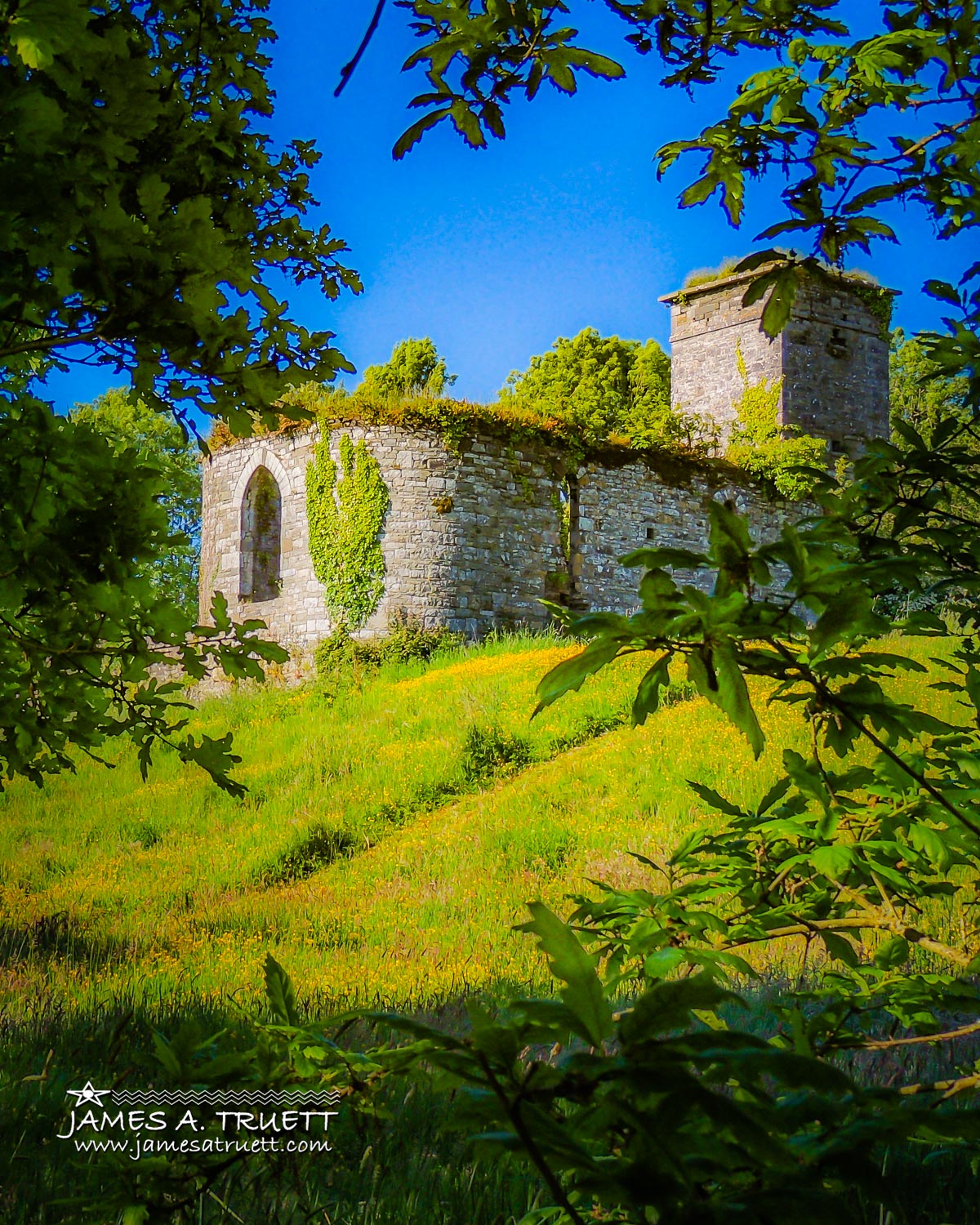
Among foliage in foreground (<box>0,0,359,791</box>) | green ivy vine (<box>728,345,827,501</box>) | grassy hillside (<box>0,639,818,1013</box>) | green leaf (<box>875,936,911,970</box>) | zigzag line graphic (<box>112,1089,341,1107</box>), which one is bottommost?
grassy hillside (<box>0,639,818,1013</box>)

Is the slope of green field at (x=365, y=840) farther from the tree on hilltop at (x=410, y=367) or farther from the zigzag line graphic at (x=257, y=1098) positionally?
the tree on hilltop at (x=410, y=367)

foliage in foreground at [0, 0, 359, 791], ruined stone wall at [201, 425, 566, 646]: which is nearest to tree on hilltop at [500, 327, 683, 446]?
ruined stone wall at [201, 425, 566, 646]

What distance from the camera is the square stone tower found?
1861 cm

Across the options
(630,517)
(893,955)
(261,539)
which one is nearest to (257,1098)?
(893,955)

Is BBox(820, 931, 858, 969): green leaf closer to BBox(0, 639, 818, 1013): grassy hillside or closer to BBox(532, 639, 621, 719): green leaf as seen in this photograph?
BBox(532, 639, 621, 719): green leaf

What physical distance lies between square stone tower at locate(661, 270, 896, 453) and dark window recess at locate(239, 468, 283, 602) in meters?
8.59

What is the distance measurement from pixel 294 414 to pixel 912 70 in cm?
166

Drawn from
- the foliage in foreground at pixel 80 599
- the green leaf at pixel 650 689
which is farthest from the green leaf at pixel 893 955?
the foliage in foreground at pixel 80 599

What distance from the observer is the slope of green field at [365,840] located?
195 inches

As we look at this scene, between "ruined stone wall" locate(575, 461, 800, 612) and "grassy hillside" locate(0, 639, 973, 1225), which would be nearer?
"grassy hillside" locate(0, 639, 973, 1225)

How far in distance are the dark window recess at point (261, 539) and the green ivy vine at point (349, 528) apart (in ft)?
5.31

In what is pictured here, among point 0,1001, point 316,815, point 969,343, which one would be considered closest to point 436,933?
point 0,1001

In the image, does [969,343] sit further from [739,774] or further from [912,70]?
[739,774]

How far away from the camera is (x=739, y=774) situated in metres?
7.32
